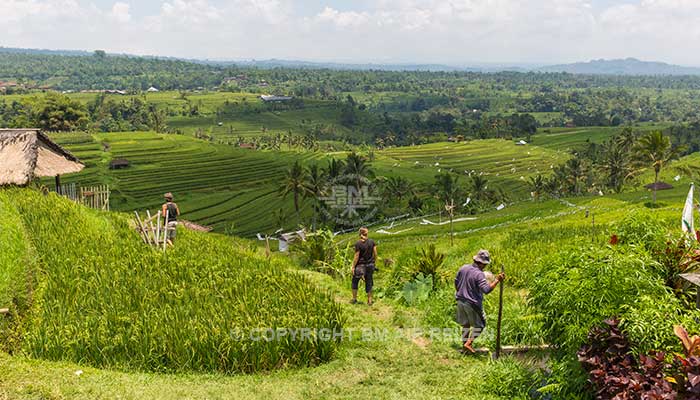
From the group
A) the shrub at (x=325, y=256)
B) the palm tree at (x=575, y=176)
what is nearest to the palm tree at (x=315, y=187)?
the palm tree at (x=575, y=176)

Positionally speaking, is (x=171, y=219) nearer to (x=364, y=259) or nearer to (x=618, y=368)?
(x=364, y=259)

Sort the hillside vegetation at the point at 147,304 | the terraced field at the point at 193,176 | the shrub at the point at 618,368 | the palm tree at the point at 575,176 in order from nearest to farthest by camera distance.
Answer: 1. the shrub at the point at 618,368
2. the hillside vegetation at the point at 147,304
3. the palm tree at the point at 575,176
4. the terraced field at the point at 193,176

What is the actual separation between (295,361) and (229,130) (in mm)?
131775

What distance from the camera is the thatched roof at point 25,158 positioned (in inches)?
743

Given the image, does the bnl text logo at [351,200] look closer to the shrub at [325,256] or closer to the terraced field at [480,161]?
the terraced field at [480,161]

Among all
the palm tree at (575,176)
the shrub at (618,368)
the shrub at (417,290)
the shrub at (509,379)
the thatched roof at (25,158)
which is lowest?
the palm tree at (575,176)

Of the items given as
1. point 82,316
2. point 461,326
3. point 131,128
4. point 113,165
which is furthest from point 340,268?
point 131,128

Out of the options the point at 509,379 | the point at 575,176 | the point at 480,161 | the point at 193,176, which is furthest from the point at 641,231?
the point at 480,161

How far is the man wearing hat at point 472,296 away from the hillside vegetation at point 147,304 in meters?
2.12

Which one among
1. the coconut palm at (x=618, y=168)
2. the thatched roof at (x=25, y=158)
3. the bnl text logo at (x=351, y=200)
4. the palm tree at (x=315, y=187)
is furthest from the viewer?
the bnl text logo at (x=351, y=200)

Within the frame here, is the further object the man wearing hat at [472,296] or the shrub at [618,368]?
the man wearing hat at [472,296]

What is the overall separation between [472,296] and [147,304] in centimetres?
577

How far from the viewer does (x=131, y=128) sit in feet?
372

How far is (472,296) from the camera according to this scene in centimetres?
828
